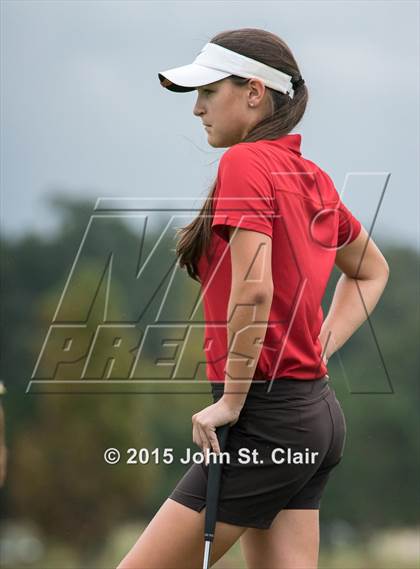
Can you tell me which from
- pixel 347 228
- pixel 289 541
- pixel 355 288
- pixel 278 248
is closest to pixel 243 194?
pixel 278 248

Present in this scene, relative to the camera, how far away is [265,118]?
1.53 metres

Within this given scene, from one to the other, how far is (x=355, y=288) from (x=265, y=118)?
1.35 ft

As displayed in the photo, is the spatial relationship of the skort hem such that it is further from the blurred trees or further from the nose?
the blurred trees

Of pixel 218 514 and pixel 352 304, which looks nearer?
pixel 218 514

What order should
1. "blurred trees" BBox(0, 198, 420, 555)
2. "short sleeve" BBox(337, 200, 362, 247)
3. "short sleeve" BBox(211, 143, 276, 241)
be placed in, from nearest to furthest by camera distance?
"short sleeve" BBox(211, 143, 276, 241), "short sleeve" BBox(337, 200, 362, 247), "blurred trees" BBox(0, 198, 420, 555)

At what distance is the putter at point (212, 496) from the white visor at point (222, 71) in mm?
554

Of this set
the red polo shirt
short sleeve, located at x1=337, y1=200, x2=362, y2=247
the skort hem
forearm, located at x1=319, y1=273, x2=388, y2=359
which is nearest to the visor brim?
the red polo shirt

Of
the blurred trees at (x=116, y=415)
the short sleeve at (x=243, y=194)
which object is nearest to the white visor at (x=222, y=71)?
the short sleeve at (x=243, y=194)

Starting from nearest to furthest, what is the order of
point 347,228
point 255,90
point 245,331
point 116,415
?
point 245,331
point 255,90
point 347,228
point 116,415

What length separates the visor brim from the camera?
4.99 feet

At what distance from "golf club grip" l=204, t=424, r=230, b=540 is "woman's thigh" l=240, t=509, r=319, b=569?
0.51 feet

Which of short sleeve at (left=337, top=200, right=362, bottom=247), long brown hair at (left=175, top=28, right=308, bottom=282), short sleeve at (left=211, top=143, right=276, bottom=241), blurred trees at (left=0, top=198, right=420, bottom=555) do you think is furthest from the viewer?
blurred trees at (left=0, top=198, right=420, bottom=555)

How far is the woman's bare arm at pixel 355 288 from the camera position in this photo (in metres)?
1.75

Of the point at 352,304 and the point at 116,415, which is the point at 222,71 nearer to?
the point at 352,304
